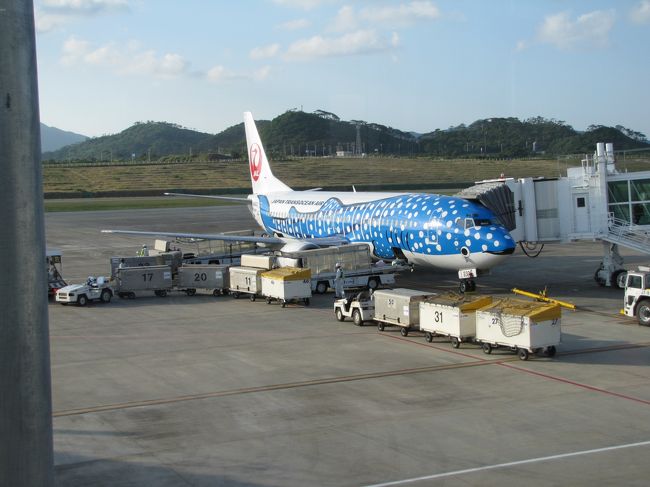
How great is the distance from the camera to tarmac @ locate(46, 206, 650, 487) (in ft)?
47.4

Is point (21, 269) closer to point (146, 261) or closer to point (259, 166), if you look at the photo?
point (146, 261)

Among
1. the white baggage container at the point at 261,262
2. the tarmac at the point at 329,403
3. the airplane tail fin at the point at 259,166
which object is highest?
the airplane tail fin at the point at 259,166

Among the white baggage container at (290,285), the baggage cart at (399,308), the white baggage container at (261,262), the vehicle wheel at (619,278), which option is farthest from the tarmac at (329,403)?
the white baggage container at (261,262)

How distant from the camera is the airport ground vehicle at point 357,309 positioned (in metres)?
29.4

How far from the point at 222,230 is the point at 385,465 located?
62.4 meters

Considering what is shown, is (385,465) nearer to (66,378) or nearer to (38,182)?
(38,182)

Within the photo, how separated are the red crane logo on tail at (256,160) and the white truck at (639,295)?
34.1m

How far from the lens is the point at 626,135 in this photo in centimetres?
9075

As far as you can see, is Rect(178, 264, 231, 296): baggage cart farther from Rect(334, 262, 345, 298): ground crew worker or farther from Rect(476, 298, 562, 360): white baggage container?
Rect(476, 298, 562, 360): white baggage container

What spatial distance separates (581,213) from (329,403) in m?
22.8

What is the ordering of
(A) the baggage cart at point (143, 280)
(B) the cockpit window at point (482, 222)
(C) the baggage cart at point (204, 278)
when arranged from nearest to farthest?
(B) the cockpit window at point (482, 222)
(A) the baggage cart at point (143, 280)
(C) the baggage cart at point (204, 278)

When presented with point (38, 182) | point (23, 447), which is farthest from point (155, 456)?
point (38, 182)

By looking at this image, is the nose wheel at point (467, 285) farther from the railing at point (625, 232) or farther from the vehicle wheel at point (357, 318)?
the vehicle wheel at point (357, 318)

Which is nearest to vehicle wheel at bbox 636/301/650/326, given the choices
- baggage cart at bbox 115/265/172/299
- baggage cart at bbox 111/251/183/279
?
baggage cart at bbox 115/265/172/299
